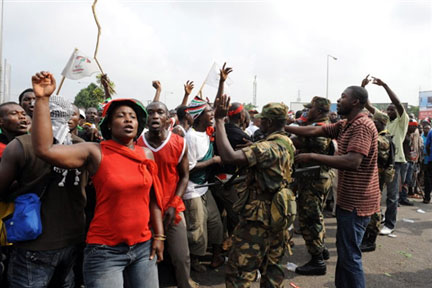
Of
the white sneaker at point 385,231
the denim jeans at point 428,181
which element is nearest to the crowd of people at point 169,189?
the white sneaker at point 385,231

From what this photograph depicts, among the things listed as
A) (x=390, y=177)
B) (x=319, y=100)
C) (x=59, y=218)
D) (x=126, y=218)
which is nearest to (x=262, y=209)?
(x=126, y=218)

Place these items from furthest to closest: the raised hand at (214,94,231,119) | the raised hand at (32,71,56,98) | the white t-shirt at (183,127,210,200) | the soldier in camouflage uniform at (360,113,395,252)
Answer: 1. the soldier in camouflage uniform at (360,113,395,252)
2. the white t-shirt at (183,127,210,200)
3. the raised hand at (214,94,231,119)
4. the raised hand at (32,71,56,98)

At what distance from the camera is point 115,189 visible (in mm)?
2086

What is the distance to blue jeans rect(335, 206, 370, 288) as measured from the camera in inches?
126

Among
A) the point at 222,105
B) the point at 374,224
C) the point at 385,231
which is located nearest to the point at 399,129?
the point at 385,231

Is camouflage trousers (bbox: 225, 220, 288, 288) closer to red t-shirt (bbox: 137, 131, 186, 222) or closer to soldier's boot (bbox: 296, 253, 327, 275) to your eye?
red t-shirt (bbox: 137, 131, 186, 222)

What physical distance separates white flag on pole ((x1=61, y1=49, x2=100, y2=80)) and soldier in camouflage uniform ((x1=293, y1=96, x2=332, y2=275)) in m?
4.49

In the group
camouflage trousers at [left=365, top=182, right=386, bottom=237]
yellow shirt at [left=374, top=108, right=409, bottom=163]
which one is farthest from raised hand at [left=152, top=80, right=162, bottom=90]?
yellow shirt at [left=374, top=108, right=409, bottom=163]

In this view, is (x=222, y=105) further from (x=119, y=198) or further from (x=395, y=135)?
(x=395, y=135)

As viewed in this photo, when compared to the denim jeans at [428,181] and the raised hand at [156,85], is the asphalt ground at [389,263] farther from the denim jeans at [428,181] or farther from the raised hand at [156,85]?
the raised hand at [156,85]

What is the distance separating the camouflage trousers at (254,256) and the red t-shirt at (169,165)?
73cm

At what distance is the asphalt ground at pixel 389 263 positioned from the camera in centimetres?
418

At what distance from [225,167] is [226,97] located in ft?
6.46

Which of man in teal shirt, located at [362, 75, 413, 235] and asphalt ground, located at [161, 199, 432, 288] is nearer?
asphalt ground, located at [161, 199, 432, 288]
